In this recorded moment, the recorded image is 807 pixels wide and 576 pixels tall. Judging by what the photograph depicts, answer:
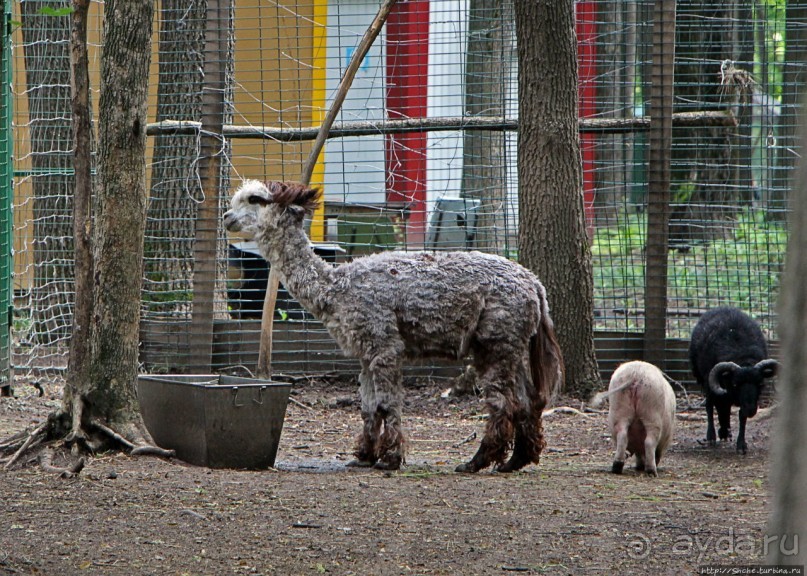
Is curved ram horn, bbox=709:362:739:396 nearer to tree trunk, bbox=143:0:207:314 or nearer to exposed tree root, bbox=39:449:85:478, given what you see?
exposed tree root, bbox=39:449:85:478

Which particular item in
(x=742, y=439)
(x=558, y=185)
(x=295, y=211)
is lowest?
(x=742, y=439)

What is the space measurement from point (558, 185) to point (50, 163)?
5.46 metres

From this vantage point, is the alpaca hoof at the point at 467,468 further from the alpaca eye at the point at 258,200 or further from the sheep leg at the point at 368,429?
the alpaca eye at the point at 258,200

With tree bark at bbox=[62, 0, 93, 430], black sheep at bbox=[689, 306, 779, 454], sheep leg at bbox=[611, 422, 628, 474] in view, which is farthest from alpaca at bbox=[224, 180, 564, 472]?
black sheep at bbox=[689, 306, 779, 454]

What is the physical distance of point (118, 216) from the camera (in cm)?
594

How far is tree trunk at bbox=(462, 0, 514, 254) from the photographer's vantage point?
1009 cm

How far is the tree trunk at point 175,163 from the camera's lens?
9945 millimetres

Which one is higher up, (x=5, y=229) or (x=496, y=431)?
(x=5, y=229)

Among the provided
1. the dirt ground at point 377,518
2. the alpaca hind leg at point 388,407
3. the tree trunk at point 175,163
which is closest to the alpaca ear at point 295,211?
the alpaca hind leg at point 388,407

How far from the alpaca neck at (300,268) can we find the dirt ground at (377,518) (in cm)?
109

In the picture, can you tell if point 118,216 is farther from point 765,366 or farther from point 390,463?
point 765,366

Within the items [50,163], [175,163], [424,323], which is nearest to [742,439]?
[424,323]

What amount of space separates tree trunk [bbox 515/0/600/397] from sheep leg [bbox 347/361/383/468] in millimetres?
2957

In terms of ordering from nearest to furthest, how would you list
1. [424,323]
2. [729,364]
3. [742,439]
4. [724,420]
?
[424,323], [742,439], [729,364], [724,420]
